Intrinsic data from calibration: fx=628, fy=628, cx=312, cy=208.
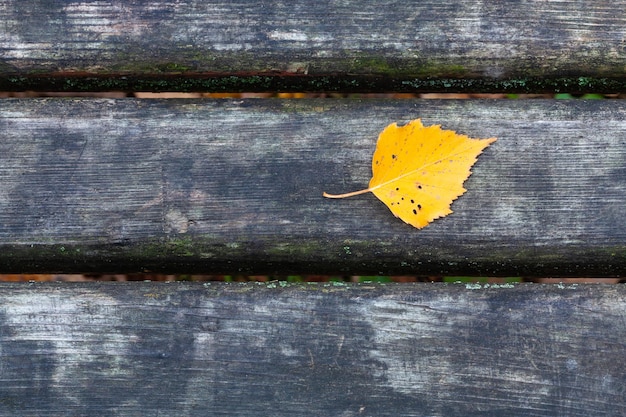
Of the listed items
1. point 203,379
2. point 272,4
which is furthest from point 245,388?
point 272,4

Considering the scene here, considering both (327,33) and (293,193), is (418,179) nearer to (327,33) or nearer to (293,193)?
(293,193)

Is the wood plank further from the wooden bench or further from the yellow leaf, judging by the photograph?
the yellow leaf

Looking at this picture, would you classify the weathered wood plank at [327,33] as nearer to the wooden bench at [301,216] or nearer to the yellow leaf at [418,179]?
the wooden bench at [301,216]

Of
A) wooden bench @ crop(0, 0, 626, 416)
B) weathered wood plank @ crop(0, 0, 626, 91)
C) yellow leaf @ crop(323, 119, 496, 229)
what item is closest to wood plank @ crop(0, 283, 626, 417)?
wooden bench @ crop(0, 0, 626, 416)

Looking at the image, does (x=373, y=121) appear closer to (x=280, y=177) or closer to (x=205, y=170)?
(x=280, y=177)

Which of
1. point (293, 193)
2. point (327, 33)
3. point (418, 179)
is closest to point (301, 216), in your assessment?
point (293, 193)

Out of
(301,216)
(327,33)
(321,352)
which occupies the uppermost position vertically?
(327,33)
